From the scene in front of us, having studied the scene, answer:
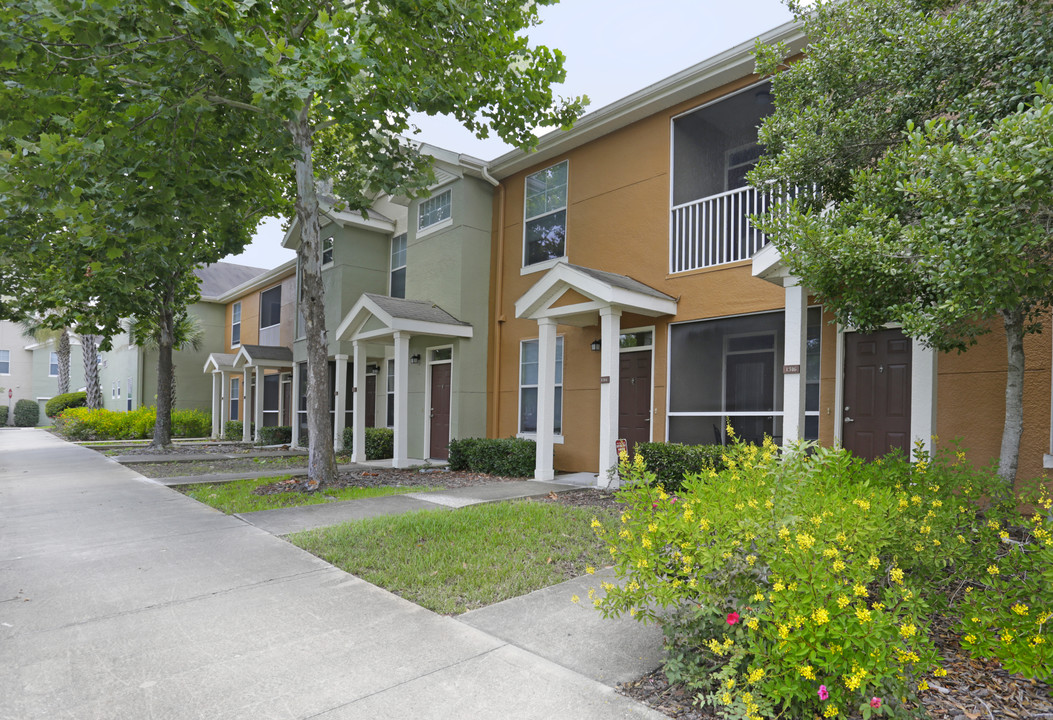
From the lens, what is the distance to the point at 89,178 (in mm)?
7055

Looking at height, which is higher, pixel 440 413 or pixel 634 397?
pixel 634 397

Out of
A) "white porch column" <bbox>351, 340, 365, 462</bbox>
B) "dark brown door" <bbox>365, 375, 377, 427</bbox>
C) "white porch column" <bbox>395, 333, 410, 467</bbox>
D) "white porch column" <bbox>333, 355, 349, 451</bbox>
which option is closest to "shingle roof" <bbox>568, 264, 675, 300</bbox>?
"white porch column" <bbox>395, 333, 410, 467</bbox>

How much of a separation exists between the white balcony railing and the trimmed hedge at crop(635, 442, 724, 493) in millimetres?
2823

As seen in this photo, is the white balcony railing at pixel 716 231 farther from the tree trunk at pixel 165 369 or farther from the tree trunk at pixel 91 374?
the tree trunk at pixel 91 374

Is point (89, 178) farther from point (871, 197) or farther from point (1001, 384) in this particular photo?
point (1001, 384)

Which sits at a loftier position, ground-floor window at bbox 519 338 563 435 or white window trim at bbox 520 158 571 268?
white window trim at bbox 520 158 571 268

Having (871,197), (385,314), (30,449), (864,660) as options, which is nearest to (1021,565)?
(864,660)

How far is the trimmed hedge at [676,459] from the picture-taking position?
7633mm

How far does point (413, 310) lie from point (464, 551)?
302 inches

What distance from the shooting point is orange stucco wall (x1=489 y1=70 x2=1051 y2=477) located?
20.1 feet

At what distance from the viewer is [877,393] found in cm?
698

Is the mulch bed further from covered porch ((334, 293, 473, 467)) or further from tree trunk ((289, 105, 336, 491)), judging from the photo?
covered porch ((334, 293, 473, 467))

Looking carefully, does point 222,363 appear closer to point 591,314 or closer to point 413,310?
point 413,310

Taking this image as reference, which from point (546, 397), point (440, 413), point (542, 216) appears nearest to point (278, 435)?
point (440, 413)
